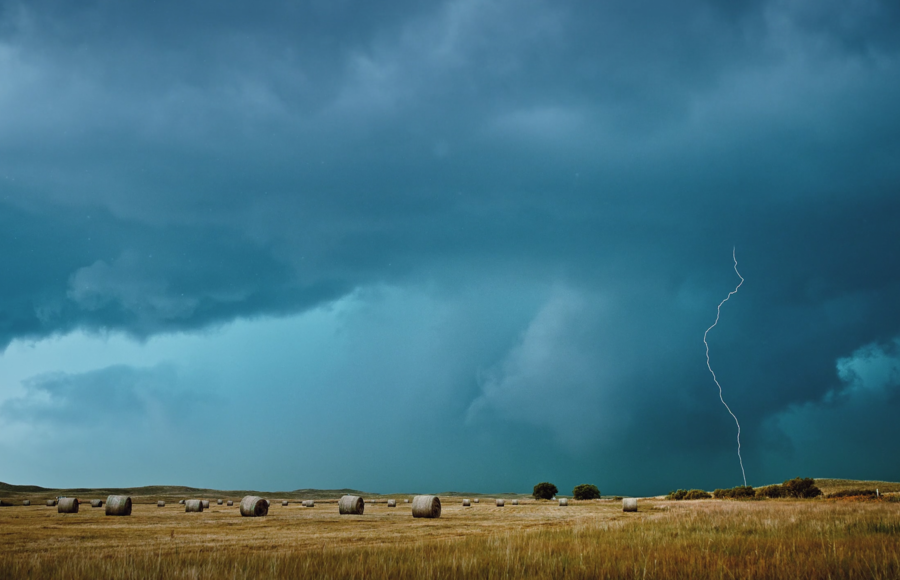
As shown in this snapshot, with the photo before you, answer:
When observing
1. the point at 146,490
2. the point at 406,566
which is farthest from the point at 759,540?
the point at 146,490

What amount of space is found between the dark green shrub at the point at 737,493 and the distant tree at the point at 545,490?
2744 centimetres

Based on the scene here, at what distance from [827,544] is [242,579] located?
9.16 metres

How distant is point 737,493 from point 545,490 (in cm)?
3202

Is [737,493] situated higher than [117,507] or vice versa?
[117,507]

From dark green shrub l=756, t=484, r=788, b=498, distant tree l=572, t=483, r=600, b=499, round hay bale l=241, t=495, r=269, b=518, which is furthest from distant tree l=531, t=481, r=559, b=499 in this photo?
round hay bale l=241, t=495, r=269, b=518

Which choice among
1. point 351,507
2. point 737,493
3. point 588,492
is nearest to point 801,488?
point 737,493

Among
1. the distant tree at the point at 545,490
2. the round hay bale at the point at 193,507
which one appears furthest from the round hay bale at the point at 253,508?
the distant tree at the point at 545,490

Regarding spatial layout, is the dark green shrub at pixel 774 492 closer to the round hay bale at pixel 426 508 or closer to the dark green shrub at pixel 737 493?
the dark green shrub at pixel 737 493

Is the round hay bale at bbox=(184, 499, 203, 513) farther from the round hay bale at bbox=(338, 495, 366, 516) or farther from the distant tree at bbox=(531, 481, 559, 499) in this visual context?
the distant tree at bbox=(531, 481, 559, 499)

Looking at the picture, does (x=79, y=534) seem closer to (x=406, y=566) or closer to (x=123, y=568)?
(x=123, y=568)

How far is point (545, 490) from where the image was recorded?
88625 mm

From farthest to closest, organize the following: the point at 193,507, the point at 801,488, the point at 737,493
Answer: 1. the point at 737,493
2. the point at 801,488
3. the point at 193,507

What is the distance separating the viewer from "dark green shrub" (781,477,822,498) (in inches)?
2208

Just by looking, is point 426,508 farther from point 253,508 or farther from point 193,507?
point 193,507
